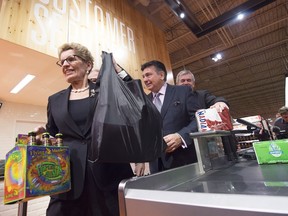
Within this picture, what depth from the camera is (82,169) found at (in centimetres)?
91

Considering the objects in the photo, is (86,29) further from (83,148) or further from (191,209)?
(191,209)

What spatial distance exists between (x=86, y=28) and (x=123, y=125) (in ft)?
7.44

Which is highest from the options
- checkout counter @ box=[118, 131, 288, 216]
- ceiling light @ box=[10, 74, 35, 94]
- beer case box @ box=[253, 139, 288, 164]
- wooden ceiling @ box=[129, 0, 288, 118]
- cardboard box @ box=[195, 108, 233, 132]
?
wooden ceiling @ box=[129, 0, 288, 118]

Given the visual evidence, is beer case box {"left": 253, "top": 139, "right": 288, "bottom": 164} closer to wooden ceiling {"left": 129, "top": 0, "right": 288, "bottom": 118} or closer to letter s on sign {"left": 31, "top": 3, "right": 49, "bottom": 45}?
letter s on sign {"left": 31, "top": 3, "right": 49, "bottom": 45}

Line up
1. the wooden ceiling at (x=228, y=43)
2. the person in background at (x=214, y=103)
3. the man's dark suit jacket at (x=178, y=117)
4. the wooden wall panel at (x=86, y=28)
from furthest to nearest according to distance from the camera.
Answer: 1. the wooden ceiling at (x=228, y=43)
2. the wooden wall panel at (x=86, y=28)
3. the man's dark suit jacket at (x=178, y=117)
4. the person in background at (x=214, y=103)

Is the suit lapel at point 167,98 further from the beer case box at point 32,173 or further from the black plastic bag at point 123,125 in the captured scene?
the beer case box at point 32,173

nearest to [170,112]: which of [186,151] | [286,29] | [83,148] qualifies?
[186,151]

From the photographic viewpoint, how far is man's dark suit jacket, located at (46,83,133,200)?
2.92 ft

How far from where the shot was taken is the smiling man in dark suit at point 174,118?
116 centimetres

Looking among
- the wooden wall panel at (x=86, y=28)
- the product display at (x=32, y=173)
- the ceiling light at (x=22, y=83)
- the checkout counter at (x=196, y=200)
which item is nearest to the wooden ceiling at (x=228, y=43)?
the wooden wall panel at (x=86, y=28)

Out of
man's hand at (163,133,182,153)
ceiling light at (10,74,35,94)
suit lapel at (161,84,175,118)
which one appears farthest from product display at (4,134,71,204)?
ceiling light at (10,74,35,94)

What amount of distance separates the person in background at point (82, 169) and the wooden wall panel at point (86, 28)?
1.11 meters

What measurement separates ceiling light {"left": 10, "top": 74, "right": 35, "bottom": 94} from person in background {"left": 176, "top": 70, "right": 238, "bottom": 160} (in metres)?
1.62

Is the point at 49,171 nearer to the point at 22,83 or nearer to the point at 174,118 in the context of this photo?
the point at 174,118
